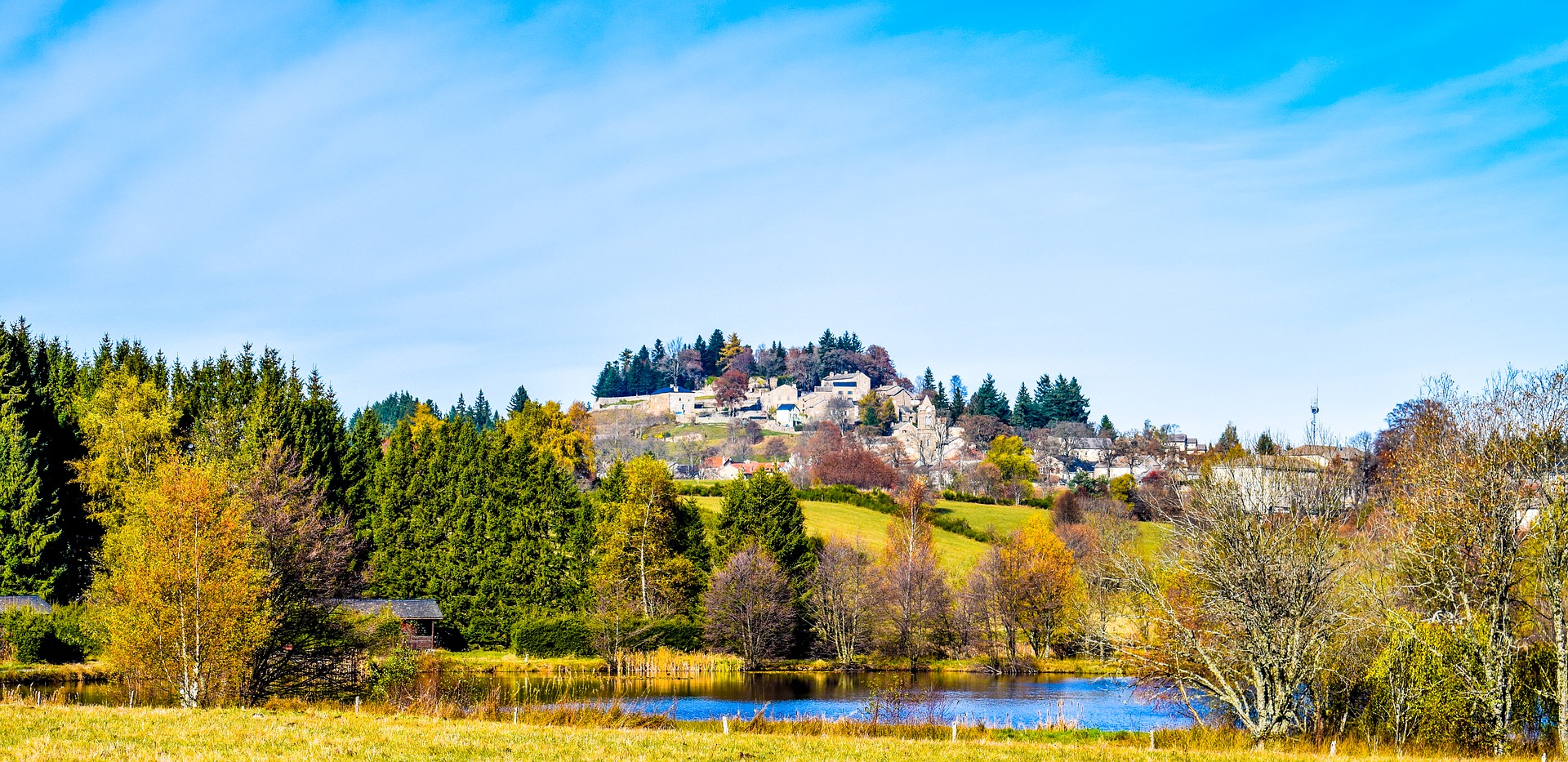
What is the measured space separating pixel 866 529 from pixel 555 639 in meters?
37.8

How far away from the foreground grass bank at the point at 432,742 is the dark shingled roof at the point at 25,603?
28980mm

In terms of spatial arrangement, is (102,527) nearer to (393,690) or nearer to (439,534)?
(439,534)

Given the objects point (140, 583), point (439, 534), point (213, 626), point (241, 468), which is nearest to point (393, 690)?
point (213, 626)

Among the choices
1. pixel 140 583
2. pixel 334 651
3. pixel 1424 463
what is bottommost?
pixel 334 651

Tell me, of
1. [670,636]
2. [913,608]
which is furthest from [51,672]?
[913,608]

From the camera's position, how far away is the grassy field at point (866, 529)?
8294 centimetres

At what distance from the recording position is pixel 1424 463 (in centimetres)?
2738

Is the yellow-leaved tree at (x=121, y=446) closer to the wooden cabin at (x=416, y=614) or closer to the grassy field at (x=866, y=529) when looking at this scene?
the wooden cabin at (x=416, y=614)

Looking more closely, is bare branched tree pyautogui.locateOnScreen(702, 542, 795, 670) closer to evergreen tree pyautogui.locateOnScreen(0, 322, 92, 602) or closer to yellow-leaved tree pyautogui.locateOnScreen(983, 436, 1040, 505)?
evergreen tree pyautogui.locateOnScreen(0, 322, 92, 602)

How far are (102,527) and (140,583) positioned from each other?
3312cm

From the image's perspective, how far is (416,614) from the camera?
58.7 meters

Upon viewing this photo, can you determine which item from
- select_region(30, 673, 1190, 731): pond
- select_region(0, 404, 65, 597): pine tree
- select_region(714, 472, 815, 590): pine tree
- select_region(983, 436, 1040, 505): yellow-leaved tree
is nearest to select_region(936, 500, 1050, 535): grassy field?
select_region(983, 436, 1040, 505): yellow-leaved tree

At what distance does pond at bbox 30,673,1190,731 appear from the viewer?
34750 mm

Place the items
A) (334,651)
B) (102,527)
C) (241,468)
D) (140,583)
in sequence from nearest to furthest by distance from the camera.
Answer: (140,583) < (334,651) < (241,468) < (102,527)
